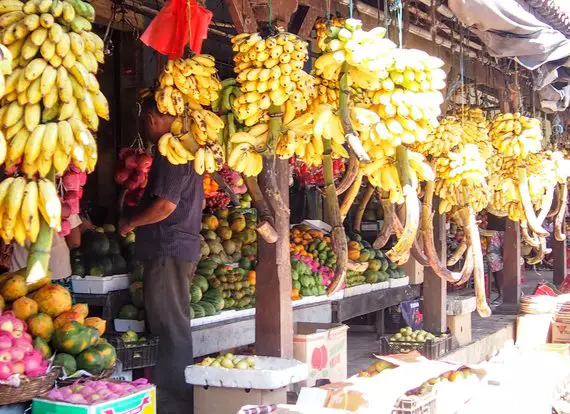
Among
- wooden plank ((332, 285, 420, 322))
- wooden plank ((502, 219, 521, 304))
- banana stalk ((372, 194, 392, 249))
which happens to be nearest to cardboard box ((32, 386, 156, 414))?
banana stalk ((372, 194, 392, 249))

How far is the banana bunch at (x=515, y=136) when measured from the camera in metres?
5.81

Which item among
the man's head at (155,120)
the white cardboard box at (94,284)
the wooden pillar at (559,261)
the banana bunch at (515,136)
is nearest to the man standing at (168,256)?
the man's head at (155,120)

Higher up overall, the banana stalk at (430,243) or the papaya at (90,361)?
the banana stalk at (430,243)

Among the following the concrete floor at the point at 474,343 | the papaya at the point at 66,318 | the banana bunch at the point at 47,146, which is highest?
the banana bunch at the point at 47,146

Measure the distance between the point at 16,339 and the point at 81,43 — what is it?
53.7 inches

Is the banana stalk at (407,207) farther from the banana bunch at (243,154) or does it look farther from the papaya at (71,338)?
the papaya at (71,338)

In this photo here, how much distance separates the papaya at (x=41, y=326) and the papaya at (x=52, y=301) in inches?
2.9

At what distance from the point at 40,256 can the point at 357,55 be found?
1.63m

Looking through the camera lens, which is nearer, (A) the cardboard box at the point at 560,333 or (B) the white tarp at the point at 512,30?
(B) the white tarp at the point at 512,30

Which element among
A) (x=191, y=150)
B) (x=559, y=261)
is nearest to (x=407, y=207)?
(x=191, y=150)

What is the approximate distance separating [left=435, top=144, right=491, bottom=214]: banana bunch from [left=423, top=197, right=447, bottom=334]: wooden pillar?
53.9 inches

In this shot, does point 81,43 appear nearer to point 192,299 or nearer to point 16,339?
point 16,339

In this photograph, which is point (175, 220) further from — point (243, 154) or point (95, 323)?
point (243, 154)

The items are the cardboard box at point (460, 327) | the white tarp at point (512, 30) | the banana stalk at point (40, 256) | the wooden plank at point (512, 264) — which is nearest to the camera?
the banana stalk at point (40, 256)
